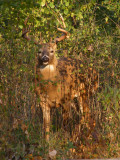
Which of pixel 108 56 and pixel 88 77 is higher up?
pixel 108 56

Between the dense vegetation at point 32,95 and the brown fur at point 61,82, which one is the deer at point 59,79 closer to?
the brown fur at point 61,82

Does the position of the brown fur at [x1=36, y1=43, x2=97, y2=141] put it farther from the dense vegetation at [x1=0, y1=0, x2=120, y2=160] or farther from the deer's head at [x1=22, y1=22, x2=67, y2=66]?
the dense vegetation at [x1=0, y1=0, x2=120, y2=160]

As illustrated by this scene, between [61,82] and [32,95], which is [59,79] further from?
[32,95]

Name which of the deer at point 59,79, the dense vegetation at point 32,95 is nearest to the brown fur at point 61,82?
the deer at point 59,79

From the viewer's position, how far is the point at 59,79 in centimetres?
716

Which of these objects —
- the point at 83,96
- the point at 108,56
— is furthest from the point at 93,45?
the point at 83,96

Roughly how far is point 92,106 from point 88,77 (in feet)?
3.12

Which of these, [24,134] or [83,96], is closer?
[24,134]

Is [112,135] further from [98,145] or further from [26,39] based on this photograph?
[26,39]

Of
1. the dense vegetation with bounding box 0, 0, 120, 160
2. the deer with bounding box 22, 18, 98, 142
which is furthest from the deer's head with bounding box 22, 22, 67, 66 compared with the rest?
the dense vegetation with bounding box 0, 0, 120, 160

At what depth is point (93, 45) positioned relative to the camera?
21.4ft

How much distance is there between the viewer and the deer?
6.81m

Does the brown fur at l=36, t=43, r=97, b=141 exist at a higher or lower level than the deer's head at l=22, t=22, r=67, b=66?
lower

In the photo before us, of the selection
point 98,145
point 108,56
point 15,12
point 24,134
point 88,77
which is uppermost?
point 15,12
